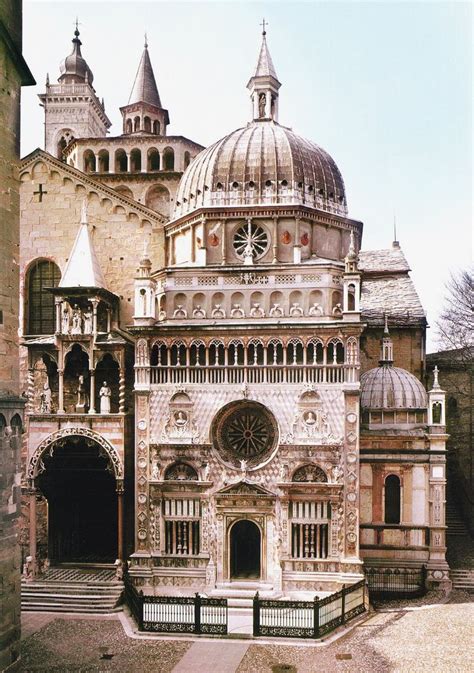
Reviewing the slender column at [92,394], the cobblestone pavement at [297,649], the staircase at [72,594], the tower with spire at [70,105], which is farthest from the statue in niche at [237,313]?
the tower with spire at [70,105]

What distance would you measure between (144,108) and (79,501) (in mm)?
25250

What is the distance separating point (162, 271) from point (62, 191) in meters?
7.68

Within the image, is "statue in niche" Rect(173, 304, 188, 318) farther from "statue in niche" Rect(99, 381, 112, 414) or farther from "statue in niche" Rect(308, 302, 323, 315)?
"statue in niche" Rect(308, 302, 323, 315)

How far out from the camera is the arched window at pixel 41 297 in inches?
1303

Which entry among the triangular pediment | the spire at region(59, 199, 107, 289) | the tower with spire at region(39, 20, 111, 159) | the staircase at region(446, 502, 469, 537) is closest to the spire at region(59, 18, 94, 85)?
the tower with spire at region(39, 20, 111, 159)

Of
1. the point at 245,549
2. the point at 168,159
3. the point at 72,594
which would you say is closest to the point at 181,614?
the point at 245,549

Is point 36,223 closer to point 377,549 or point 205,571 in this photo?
point 205,571

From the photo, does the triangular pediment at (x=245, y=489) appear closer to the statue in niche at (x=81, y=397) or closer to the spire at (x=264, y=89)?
the statue in niche at (x=81, y=397)

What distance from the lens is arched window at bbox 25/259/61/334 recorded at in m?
33.1

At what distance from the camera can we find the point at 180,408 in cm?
2842

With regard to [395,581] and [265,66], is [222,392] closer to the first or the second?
[395,581]

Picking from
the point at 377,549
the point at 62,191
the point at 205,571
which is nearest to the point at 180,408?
the point at 205,571

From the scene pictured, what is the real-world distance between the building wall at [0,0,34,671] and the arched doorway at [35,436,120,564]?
38.2 feet

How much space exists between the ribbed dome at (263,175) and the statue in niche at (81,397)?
9000 millimetres
